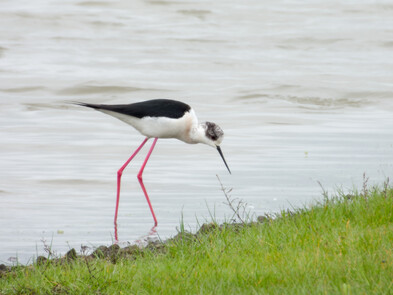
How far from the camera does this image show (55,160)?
38.5ft

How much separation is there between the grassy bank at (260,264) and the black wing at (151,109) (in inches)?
126

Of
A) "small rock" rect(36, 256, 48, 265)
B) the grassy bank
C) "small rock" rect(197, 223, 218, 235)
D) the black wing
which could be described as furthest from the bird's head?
"small rock" rect(36, 256, 48, 265)

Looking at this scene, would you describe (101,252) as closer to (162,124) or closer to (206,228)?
(206,228)

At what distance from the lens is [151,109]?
9.67 m

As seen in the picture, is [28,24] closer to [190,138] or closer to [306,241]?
[190,138]

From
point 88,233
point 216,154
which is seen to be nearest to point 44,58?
point 216,154

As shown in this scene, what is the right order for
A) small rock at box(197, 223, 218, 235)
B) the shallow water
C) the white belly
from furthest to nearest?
the white belly → the shallow water → small rock at box(197, 223, 218, 235)

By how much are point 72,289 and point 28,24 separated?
24022 millimetres

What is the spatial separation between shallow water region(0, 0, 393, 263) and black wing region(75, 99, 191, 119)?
910 mm

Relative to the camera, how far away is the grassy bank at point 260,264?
16.0ft

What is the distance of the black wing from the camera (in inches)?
377

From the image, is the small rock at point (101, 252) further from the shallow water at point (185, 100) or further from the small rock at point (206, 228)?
the small rock at point (206, 228)

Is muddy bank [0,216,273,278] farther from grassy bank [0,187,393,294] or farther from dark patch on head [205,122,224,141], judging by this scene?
dark patch on head [205,122,224,141]

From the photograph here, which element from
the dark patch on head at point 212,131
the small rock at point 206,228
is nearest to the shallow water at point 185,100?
the small rock at point 206,228
